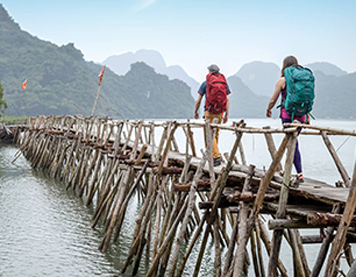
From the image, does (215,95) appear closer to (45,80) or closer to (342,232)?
(342,232)

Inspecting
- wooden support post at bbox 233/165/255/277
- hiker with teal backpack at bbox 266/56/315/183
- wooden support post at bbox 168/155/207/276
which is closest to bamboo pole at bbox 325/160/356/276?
wooden support post at bbox 233/165/255/277

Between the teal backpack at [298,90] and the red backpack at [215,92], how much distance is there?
6.32ft

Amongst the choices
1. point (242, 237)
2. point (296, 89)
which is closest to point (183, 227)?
point (242, 237)

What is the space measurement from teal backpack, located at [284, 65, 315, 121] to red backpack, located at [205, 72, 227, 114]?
1927mm

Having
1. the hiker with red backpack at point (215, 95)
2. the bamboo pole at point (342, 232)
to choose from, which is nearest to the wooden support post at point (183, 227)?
the hiker with red backpack at point (215, 95)

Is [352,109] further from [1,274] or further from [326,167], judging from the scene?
[1,274]

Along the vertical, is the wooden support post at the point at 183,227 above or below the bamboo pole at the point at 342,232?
below

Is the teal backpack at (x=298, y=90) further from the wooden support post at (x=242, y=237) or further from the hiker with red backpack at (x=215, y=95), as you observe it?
the hiker with red backpack at (x=215, y=95)

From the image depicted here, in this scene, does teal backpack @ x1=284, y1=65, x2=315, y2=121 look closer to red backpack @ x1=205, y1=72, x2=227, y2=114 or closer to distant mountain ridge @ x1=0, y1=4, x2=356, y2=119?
red backpack @ x1=205, y1=72, x2=227, y2=114

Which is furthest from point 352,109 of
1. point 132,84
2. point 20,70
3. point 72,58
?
point 20,70

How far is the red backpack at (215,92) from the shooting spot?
22.6ft

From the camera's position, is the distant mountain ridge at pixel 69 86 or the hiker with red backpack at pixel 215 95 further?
the distant mountain ridge at pixel 69 86

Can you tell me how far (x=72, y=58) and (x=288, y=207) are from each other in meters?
123

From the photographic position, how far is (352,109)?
184 m
